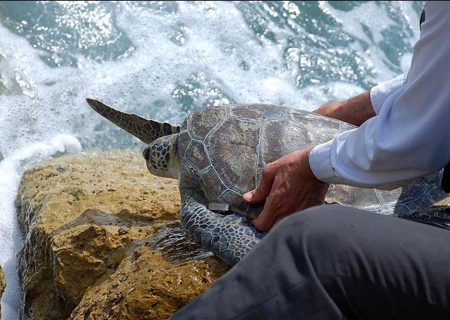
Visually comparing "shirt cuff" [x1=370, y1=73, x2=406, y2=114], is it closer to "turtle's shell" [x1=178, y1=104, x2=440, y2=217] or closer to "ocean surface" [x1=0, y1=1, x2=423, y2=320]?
"turtle's shell" [x1=178, y1=104, x2=440, y2=217]

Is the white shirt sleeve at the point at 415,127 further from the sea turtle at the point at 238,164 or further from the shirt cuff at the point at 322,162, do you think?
the sea turtle at the point at 238,164

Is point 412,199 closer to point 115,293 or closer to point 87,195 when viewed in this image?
point 115,293

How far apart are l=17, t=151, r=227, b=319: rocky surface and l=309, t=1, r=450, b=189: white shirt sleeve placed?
2.45 feet

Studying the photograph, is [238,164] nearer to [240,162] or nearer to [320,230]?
[240,162]

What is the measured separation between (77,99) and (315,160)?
4268mm

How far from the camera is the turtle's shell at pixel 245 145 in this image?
295 centimetres

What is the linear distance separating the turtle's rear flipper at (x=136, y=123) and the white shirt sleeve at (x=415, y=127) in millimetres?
1931

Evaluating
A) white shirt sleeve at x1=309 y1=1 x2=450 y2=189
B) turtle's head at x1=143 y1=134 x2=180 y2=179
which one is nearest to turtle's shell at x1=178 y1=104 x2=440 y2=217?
turtle's head at x1=143 y1=134 x2=180 y2=179

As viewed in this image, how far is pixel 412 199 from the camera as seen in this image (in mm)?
2961

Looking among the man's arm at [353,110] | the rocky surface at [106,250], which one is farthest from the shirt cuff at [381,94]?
the rocky surface at [106,250]

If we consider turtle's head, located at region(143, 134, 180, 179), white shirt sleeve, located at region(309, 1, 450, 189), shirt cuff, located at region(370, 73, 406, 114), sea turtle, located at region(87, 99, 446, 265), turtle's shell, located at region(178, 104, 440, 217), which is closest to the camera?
white shirt sleeve, located at region(309, 1, 450, 189)

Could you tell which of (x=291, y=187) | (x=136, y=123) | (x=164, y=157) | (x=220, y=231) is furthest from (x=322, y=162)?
(x=136, y=123)

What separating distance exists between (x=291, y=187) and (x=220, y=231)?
44cm

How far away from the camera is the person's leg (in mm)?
1548
